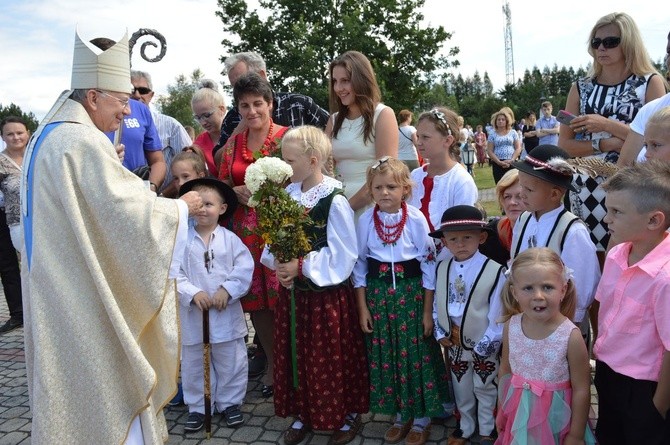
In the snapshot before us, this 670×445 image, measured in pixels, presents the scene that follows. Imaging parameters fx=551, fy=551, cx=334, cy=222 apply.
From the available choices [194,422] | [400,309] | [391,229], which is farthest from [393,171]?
[194,422]

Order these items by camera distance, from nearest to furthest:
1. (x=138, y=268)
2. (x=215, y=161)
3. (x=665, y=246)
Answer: (x=665, y=246) → (x=138, y=268) → (x=215, y=161)

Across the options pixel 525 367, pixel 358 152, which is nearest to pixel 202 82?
pixel 358 152

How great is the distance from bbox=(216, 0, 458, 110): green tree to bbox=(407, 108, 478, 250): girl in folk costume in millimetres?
15040

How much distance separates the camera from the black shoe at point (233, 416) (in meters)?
4.02

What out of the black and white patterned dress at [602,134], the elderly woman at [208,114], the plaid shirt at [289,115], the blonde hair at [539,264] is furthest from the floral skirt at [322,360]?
the elderly woman at [208,114]

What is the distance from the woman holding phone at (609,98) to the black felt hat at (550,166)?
50cm

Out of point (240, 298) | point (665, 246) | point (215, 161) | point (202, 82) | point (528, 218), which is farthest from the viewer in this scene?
point (202, 82)

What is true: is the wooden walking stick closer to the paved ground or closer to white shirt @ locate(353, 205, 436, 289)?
the paved ground

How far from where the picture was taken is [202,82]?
19.1ft

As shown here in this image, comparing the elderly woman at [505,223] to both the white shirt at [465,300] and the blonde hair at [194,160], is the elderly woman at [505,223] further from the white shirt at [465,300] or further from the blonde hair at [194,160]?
the blonde hair at [194,160]

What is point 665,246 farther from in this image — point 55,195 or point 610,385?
point 55,195

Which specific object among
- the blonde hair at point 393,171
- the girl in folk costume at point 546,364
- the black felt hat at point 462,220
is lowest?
the girl in folk costume at point 546,364

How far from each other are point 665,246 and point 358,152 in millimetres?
2269

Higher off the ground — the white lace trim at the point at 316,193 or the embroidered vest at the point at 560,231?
the white lace trim at the point at 316,193
